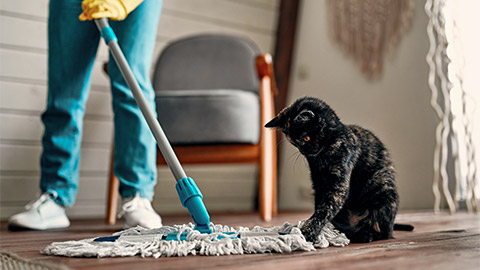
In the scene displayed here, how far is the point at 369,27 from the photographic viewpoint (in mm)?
2328

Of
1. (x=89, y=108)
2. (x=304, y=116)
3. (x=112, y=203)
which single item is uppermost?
(x=89, y=108)

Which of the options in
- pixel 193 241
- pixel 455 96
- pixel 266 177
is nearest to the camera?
pixel 193 241

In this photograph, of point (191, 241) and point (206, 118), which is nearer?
point (191, 241)

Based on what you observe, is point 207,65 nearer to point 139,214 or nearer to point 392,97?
point 392,97

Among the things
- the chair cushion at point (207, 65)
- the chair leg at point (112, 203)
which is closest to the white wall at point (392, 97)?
the chair cushion at point (207, 65)

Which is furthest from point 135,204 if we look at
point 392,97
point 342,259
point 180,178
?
point 392,97

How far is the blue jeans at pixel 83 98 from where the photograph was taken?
50.1 inches

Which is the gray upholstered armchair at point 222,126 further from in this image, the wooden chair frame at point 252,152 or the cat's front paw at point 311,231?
the cat's front paw at point 311,231

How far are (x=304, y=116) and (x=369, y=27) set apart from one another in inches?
64.9

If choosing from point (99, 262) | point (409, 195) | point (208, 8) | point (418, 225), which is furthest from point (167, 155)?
point (208, 8)

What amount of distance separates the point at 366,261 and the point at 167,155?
458 mm

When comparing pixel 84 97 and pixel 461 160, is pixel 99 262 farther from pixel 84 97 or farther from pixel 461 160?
A: pixel 461 160

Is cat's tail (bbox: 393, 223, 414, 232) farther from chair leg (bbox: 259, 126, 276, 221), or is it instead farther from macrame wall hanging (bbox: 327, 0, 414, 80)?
macrame wall hanging (bbox: 327, 0, 414, 80)

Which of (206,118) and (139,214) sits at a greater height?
(206,118)
